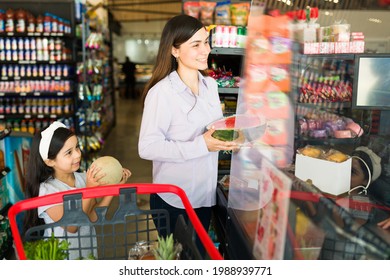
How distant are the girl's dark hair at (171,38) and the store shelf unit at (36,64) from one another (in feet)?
13.8

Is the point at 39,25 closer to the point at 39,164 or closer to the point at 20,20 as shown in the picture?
the point at 20,20

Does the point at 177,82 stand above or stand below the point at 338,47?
below

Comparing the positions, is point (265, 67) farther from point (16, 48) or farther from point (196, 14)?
point (16, 48)

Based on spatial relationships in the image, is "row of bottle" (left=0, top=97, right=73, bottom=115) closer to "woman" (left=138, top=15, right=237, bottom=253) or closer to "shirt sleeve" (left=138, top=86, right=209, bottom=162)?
"woman" (left=138, top=15, right=237, bottom=253)

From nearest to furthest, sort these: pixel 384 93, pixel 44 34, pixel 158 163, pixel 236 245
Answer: pixel 236 245 < pixel 158 163 < pixel 384 93 < pixel 44 34

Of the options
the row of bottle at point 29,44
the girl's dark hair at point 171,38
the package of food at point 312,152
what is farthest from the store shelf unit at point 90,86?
the package of food at point 312,152

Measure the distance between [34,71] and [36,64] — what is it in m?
0.12

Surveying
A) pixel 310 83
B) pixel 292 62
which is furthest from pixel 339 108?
pixel 292 62

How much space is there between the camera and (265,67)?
1271 mm

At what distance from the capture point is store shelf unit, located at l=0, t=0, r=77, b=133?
19.4 ft

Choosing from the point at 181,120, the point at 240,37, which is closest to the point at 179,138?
the point at 181,120

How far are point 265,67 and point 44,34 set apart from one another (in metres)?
5.19

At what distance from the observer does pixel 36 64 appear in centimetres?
609

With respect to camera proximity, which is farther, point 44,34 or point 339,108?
point 44,34
